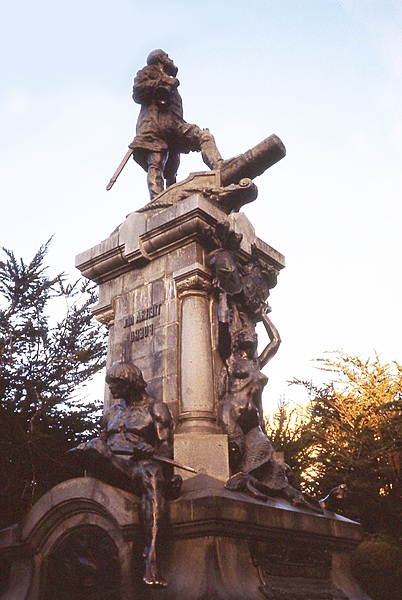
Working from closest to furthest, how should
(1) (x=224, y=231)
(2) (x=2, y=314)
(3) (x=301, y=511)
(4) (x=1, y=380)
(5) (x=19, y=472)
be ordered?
1. (3) (x=301, y=511)
2. (1) (x=224, y=231)
3. (5) (x=19, y=472)
4. (4) (x=1, y=380)
5. (2) (x=2, y=314)

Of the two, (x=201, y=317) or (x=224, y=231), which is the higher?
(x=224, y=231)

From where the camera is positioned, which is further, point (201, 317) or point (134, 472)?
point (201, 317)

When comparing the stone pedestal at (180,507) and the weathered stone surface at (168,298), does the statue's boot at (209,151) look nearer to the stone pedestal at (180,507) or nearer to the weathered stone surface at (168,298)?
the stone pedestal at (180,507)

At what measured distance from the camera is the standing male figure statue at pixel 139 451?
4938mm

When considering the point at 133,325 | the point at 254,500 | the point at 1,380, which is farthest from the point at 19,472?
the point at 254,500

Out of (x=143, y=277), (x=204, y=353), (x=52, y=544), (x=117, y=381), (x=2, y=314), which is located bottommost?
(x=52, y=544)

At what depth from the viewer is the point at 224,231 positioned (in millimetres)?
7320

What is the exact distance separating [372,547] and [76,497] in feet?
35.5

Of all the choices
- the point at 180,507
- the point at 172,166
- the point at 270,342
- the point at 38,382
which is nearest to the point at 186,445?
the point at 180,507

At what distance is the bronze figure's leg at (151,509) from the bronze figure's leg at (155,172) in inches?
181

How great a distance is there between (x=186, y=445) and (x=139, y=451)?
2.65ft

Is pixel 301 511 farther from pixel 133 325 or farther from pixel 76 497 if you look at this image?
pixel 133 325

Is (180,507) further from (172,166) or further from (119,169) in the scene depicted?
(172,166)

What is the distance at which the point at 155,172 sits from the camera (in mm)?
8898
